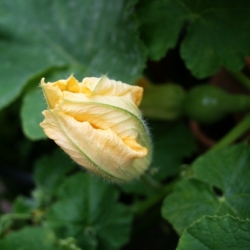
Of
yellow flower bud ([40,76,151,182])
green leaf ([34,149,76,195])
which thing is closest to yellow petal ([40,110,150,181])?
yellow flower bud ([40,76,151,182])

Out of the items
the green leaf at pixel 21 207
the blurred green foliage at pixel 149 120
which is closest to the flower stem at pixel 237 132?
the blurred green foliage at pixel 149 120

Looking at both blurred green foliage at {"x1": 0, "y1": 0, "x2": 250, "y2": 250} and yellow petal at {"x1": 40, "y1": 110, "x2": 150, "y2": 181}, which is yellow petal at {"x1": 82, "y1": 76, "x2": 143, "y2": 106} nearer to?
yellow petal at {"x1": 40, "y1": 110, "x2": 150, "y2": 181}

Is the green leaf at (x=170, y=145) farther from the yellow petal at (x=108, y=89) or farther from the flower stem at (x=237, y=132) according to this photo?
the yellow petal at (x=108, y=89)

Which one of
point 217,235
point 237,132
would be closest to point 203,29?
point 237,132

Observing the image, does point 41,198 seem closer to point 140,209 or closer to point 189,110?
point 140,209

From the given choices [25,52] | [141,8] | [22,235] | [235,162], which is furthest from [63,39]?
[235,162]
